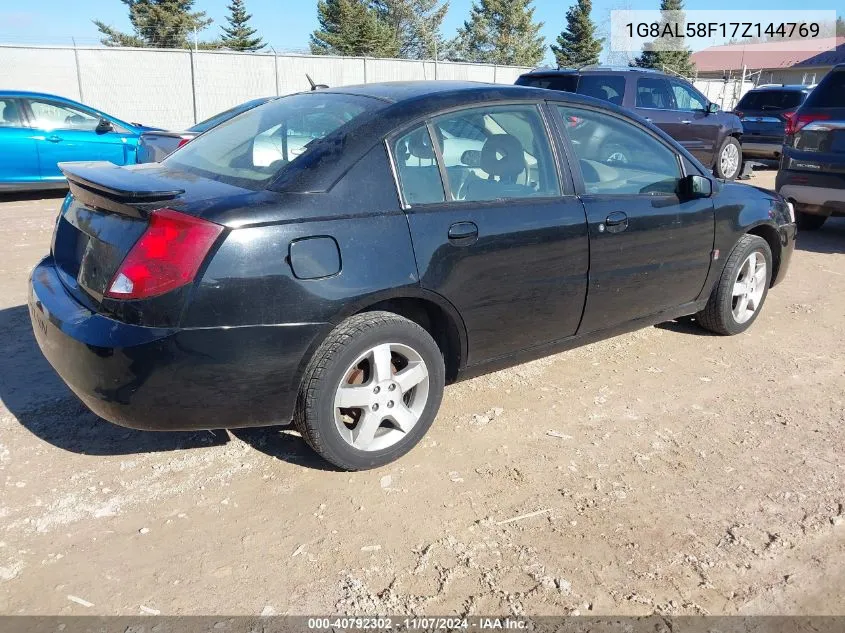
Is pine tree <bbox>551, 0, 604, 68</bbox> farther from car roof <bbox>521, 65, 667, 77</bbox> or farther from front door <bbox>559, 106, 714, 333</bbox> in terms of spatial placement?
front door <bbox>559, 106, 714, 333</bbox>

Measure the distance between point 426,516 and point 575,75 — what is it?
29.2ft

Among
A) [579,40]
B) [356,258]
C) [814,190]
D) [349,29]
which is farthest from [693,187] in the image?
[579,40]

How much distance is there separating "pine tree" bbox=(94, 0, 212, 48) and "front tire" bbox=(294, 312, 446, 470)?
4540 cm

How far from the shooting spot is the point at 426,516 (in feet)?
9.27

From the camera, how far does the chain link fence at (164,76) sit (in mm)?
18641

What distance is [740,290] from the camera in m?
4.75

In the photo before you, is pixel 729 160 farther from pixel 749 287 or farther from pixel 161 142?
pixel 161 142

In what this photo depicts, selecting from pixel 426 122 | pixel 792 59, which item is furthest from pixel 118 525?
pixel 792 59

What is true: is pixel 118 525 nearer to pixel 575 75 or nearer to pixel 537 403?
pixel 537 403

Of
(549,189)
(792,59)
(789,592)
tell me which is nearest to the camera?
(789,592)

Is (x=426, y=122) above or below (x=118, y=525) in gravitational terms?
above

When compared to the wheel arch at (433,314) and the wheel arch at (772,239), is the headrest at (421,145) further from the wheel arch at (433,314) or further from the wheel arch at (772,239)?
the wheel arch at (772,239)

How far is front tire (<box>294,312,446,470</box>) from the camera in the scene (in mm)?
2855

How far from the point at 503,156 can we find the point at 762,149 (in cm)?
1316
